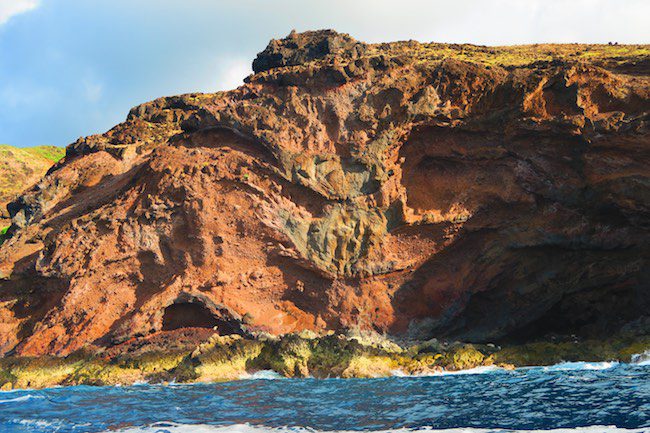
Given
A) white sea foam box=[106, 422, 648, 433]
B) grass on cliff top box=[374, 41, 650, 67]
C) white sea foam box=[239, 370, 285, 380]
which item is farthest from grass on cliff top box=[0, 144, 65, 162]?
white sea foam box=[106, 422, 648, 433]

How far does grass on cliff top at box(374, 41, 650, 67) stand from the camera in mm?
37156

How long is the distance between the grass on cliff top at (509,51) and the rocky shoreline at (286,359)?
66.4 feet

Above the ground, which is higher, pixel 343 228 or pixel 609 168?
pixel 609 168

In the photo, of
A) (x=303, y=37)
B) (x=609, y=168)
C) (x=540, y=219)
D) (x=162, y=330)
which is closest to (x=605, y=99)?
(x=609, y=168)

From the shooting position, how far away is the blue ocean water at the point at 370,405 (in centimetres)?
1213

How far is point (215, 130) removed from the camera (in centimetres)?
2917

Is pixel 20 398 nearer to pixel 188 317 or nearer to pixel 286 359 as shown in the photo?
pixel 188 317

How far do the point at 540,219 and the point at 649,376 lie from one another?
10212mm

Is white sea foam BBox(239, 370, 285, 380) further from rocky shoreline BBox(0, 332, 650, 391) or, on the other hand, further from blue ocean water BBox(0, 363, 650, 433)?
blue ocean water BBox(0, 363, 650, 433)

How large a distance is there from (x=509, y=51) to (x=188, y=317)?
3432cm

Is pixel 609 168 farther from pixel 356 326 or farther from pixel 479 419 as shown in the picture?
pixel 479 419

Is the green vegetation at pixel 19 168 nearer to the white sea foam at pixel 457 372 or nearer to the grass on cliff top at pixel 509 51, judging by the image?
the grass on cliff top at pixel 509 51

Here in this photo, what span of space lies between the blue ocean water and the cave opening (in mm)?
5297

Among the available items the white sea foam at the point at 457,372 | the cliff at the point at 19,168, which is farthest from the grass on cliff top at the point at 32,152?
the white sea foam at the point at 457,372
